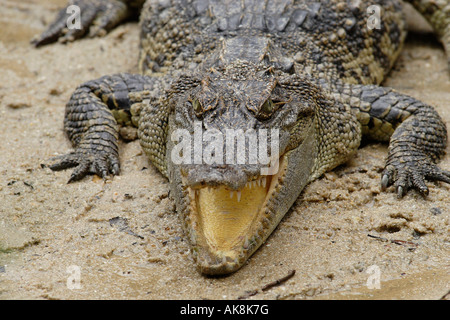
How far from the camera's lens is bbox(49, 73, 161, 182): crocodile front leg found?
189 inches

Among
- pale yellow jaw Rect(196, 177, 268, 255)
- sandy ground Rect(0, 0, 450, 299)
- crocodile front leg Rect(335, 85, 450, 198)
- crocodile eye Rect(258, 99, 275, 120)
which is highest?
crocodile eye Rect(258, 99, 275, 120)

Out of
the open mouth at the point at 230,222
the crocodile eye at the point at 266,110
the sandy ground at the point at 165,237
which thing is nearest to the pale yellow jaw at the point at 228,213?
the open mouth at the point at 230,222

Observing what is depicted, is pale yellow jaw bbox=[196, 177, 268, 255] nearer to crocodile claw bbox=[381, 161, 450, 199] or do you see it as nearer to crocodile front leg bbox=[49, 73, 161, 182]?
crocodile claw bbox=[381, 161, 450, 199]

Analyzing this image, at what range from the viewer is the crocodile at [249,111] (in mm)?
3621

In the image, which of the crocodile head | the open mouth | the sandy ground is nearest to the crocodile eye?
the crocodile head

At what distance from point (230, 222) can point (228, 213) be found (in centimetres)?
6

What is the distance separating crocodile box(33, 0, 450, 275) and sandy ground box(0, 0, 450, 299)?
0.46ft

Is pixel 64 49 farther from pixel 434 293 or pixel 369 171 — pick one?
pixel 434 293

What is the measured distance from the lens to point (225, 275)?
3.55 m

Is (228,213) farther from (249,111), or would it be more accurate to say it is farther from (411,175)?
(411,175)

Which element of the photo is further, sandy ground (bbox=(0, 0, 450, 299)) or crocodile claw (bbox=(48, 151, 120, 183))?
crocodile claw (bbox=(48, 151, 120, 183))

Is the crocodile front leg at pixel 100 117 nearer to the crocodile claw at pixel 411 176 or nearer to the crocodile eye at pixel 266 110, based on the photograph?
the crocodile eye at pixel 266 110

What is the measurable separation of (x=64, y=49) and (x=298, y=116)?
3.67 meters

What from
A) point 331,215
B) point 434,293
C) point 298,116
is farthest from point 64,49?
point 434,293
